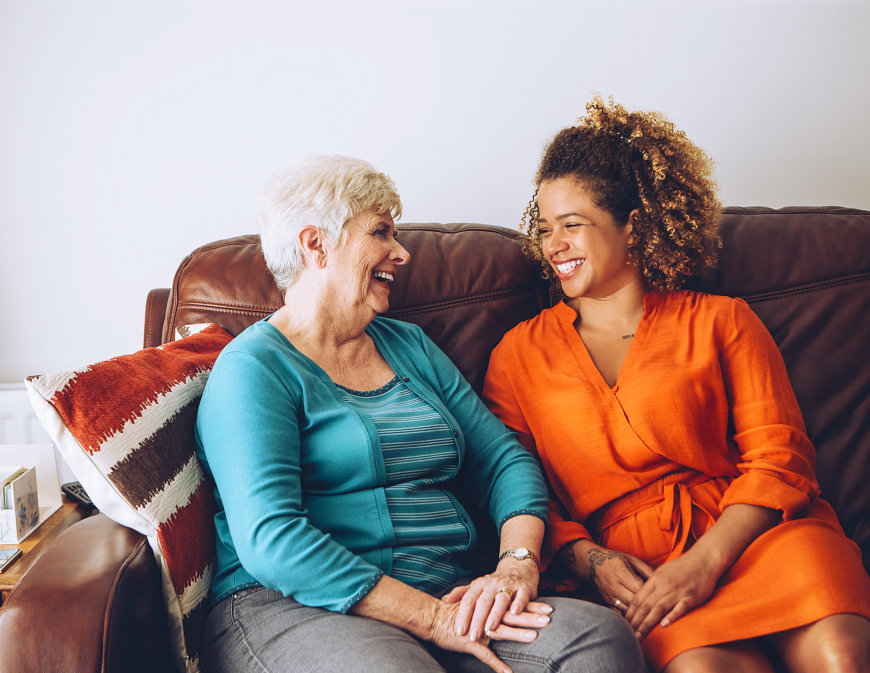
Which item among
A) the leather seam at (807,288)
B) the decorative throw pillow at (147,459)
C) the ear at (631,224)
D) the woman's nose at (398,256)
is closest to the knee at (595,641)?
the decorative throw pillow at (147,459)

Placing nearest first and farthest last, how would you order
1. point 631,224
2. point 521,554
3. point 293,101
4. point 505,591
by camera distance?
1. point 505,591
2. point 521,554
3. point 631,224
4. point 293,101

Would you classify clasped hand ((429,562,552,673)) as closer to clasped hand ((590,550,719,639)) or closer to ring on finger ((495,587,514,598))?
ring on finger ((495,587,514,598))

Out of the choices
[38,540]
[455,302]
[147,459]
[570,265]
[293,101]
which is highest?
[293,101]

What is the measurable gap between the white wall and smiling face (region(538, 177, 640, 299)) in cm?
53

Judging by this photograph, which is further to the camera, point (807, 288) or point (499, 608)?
point (807, 288)

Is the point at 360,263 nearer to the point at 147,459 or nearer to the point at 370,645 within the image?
the point at 147,459

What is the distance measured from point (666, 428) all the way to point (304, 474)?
703 millimetres

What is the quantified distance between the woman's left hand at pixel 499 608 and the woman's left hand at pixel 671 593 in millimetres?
197

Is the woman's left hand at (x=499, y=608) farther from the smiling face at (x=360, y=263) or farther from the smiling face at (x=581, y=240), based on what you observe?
the smiling face at (x=581, y=240)

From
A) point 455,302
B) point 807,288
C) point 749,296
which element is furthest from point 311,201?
point 807,288

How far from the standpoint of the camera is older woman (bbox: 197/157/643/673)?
996 mm

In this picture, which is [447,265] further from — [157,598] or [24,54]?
[24,54]

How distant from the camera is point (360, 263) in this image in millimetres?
1300

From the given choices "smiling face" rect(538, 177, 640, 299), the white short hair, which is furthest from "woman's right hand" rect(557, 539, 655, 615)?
the white short hair
